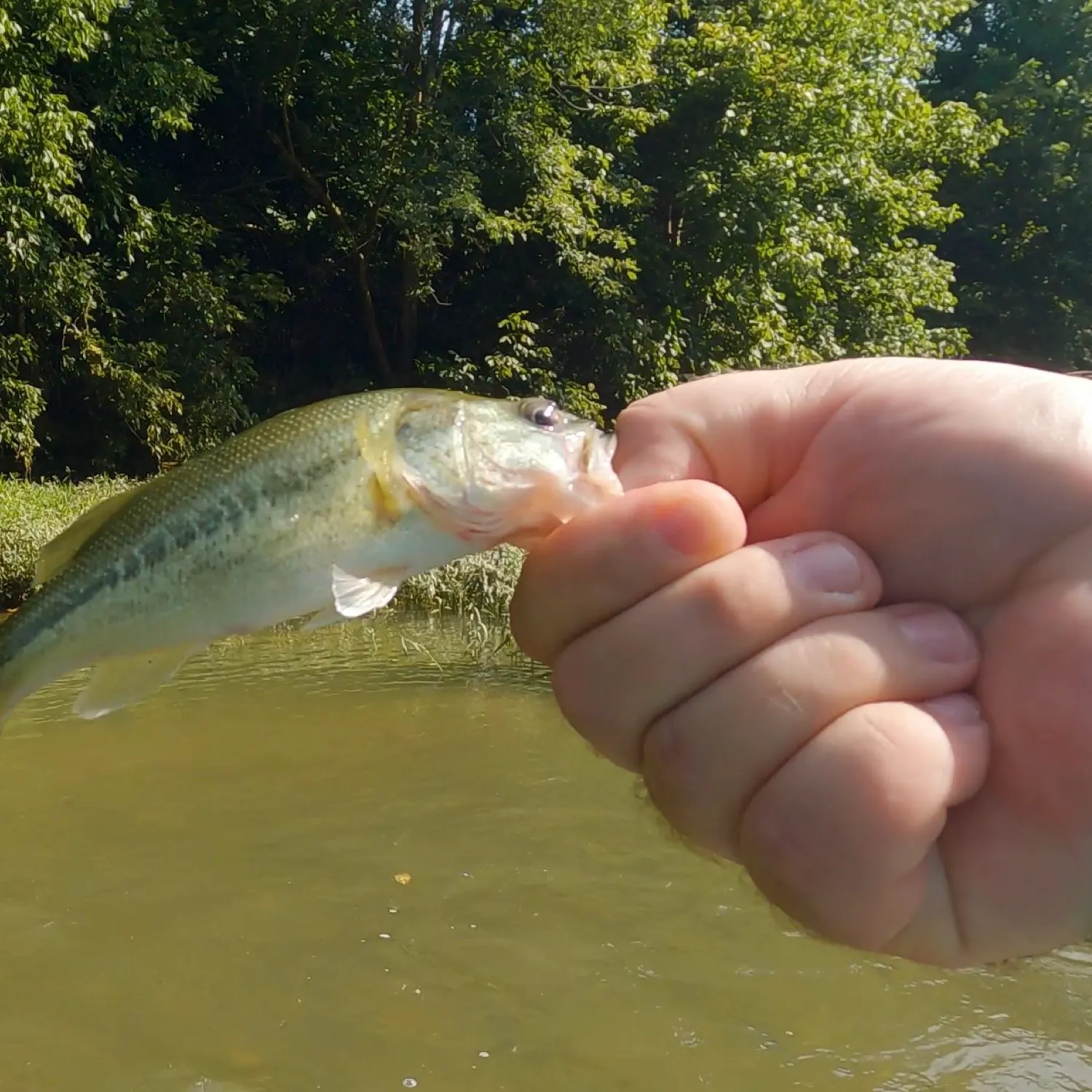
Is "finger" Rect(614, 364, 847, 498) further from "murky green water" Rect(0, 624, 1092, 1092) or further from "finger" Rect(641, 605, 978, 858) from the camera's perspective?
→ "murky green water" Rect(0, 624, 1092, 1092)

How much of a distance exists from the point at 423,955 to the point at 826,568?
3612mm

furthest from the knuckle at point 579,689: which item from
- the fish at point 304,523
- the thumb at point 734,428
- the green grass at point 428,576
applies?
the green grass at point 428,576

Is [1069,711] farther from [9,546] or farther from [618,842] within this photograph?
[9,546]

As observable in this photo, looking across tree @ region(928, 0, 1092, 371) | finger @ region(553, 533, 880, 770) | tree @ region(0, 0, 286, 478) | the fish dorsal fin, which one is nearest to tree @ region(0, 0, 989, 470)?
tree @ region(0, 0, 286, 478)

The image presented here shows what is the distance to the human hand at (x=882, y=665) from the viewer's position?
58.9 inches

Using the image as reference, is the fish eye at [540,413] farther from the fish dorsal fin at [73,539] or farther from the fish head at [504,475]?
the fish dorsal fin at [73,539]

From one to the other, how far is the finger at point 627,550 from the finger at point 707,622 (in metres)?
0.02

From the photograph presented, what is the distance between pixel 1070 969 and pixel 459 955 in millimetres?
2606

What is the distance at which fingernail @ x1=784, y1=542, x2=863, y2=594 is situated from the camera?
5.27 feet

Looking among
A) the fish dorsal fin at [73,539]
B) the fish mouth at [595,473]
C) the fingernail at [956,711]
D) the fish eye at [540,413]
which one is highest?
the fish eye at [540,413]

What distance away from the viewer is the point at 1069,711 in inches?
59.2

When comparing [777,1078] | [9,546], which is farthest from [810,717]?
[9,546]

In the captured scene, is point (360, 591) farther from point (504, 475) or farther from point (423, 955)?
point (423, 955)

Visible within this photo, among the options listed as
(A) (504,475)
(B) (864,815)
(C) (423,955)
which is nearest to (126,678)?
(A) (504,475)
